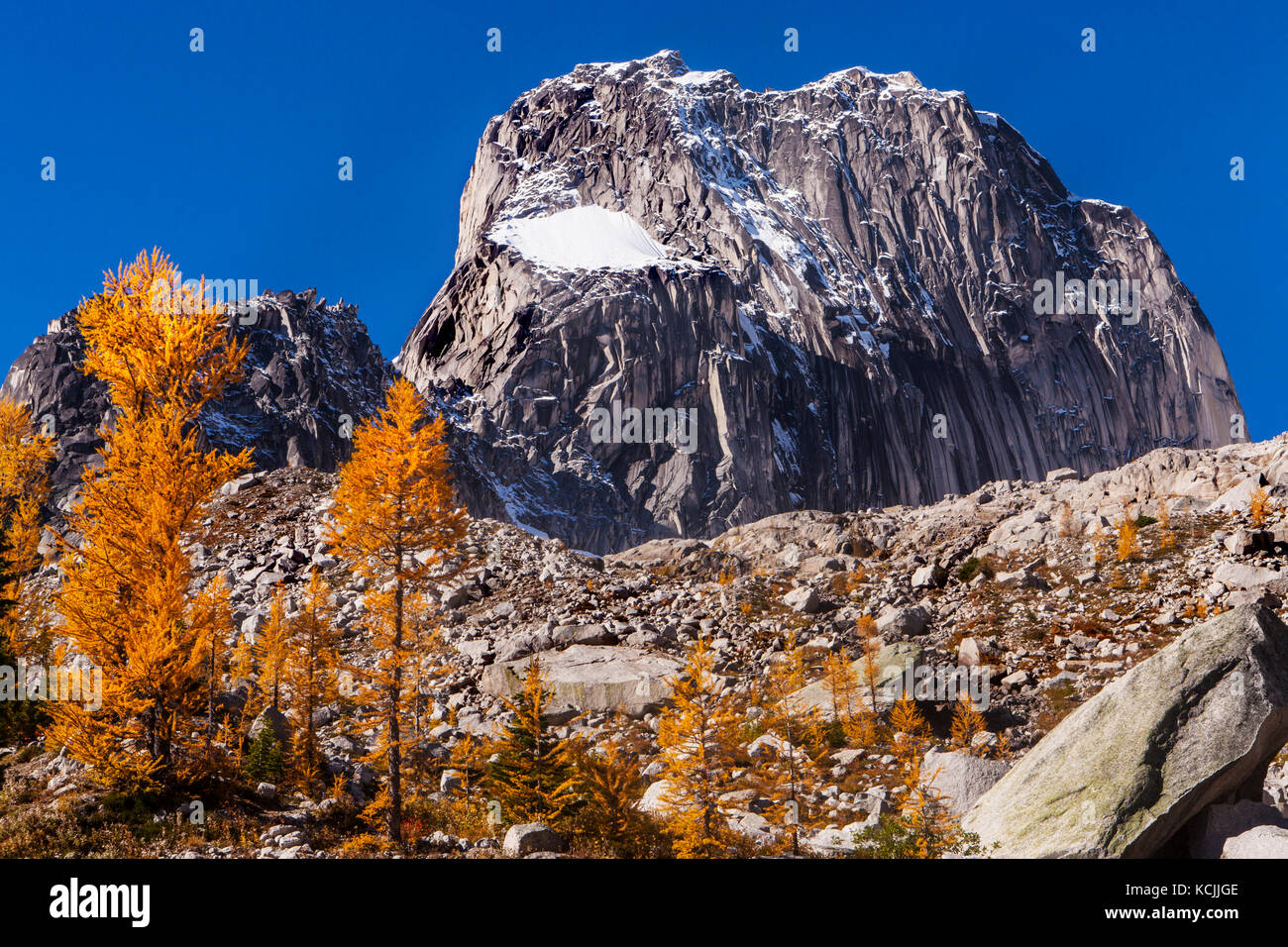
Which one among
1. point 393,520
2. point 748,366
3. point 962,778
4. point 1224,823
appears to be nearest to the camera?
point 1224,823

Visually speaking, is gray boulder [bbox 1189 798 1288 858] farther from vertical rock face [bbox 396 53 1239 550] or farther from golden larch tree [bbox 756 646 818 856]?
vertical rock face [bbox 396 53 1239 550]

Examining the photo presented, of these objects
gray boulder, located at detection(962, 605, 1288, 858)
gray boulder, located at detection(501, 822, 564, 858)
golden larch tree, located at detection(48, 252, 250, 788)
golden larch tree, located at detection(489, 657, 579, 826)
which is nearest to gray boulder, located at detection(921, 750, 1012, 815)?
gray boulder, located at detection(962, 605, 1288, 858)

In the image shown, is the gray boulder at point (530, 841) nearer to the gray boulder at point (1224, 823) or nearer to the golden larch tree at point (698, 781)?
the golden larch tree at point (698, 781)

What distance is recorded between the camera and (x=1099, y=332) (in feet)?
646

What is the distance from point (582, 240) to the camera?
18988 cm

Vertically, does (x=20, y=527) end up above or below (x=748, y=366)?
below

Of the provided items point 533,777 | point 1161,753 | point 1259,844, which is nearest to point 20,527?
point 533,777

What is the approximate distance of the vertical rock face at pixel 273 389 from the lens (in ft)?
409

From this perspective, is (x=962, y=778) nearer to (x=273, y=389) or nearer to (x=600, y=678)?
(x=600, y=678)

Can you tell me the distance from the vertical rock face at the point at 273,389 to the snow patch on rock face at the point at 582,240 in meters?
46.0

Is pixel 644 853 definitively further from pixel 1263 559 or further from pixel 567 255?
pixel 567 255

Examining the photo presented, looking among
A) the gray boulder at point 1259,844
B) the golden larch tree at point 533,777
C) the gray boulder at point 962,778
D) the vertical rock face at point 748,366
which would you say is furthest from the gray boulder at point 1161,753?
the vertical rock face at point 748,366

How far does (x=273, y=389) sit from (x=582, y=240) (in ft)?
268

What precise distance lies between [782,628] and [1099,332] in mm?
200755
